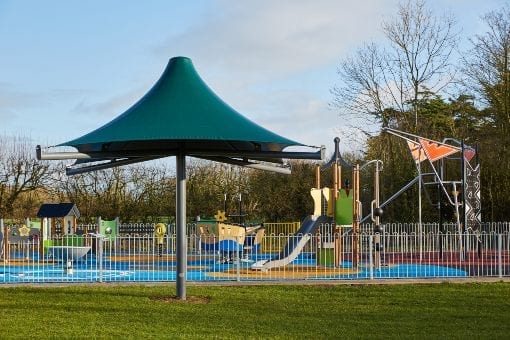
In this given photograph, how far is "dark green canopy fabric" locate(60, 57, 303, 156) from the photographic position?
11555 millimetres

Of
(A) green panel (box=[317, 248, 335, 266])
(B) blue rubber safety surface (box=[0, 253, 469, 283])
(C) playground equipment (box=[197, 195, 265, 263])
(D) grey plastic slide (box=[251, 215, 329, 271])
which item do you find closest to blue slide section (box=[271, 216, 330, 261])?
(D) grey plastic slide (box=[251, 215, 329, 271])

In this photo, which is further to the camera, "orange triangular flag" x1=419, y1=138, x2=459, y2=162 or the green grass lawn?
"orange triangular flag" x1=419, y1=138, x2=459, y2=162

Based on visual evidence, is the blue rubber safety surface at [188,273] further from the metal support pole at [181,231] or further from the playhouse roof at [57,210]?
the playhouse roof at [57,210]

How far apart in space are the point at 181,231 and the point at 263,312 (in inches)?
86.6

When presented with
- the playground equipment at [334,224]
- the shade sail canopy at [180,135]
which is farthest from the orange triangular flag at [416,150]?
the shade sail canopy at [180,135]

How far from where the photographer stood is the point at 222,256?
20234mm

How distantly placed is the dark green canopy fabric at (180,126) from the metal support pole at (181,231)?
34 centimetres

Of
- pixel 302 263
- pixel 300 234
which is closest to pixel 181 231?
pixel 300 234

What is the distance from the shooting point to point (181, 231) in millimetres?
12297

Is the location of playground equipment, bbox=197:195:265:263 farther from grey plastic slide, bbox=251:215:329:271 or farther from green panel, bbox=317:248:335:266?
green panel, bbox=317:248:335:266

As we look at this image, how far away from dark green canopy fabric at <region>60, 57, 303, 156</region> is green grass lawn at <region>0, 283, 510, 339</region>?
262cm

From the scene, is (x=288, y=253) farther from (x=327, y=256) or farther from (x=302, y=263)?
(x=302, y=263)

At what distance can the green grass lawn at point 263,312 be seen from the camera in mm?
9211

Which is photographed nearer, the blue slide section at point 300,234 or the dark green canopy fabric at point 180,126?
the dark green canopy fabric at point 180,126
